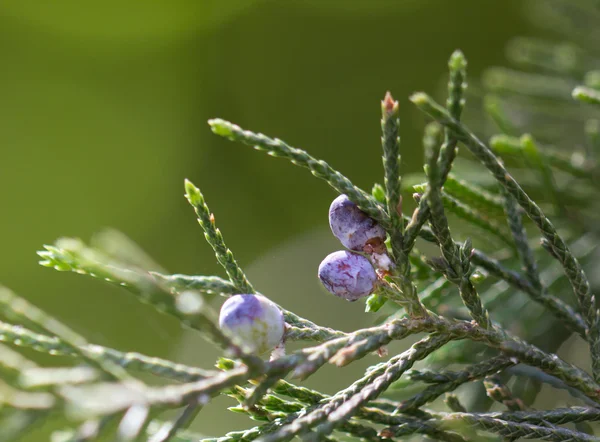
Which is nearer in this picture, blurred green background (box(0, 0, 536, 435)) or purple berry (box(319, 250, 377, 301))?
purple berry (box(319, 250, 377, 301))

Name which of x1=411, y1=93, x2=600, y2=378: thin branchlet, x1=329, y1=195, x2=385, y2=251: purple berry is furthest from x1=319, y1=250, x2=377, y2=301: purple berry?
x1=411, y1=93, x2=600, y2=378: thin branchlet

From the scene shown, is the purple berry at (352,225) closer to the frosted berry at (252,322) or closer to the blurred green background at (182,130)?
the frosted berry at (252,322)

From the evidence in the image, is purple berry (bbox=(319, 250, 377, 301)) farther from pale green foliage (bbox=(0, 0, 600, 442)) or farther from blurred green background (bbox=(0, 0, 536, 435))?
blurred green background (bbox=(0, 0, 536, 435))

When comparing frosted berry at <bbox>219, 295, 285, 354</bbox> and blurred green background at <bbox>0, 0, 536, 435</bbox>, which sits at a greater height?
blurred green background at <bbox>0, 0, 536, 435</bbox>

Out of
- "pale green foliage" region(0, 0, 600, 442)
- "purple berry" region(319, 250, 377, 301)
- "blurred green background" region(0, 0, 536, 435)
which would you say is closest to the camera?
"pale green foliage" region(0, 0, 600, 442)

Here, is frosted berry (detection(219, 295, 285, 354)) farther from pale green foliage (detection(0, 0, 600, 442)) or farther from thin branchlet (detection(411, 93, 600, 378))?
thin branchlet (detection(411, 93, 600, 378))

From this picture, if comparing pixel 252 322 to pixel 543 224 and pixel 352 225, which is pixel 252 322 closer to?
pixel 352 225

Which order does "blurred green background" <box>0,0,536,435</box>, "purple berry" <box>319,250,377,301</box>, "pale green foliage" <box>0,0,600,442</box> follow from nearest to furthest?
"pale green foliage" <box>0,0,600,442</box> < "purple berry" <box>319,250,377,301</box> < "blurred green background" <box>0,0,536,435</box>

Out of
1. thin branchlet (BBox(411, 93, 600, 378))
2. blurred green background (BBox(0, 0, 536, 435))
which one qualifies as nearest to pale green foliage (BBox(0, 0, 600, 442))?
thin branchlet (BBox(411, 93, 600, 378))
